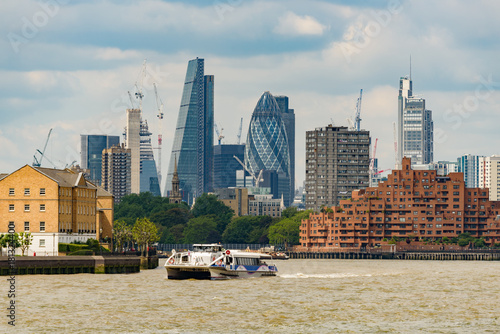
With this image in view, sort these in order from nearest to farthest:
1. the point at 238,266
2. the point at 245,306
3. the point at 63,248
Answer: the point at 245,306
the point at 238,266
the point at 63,248

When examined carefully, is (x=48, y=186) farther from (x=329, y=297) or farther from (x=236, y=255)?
(x=329, y=297)

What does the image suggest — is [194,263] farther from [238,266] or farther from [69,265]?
[69,265]

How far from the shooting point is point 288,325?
9094 cm

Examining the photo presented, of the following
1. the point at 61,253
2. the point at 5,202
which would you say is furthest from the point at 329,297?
the point at 5,202

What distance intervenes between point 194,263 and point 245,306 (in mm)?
41827

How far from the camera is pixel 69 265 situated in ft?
474

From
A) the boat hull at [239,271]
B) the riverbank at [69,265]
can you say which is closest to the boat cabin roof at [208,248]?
the boat hull at [239,271]

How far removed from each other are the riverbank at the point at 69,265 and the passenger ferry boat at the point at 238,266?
53.5 ft

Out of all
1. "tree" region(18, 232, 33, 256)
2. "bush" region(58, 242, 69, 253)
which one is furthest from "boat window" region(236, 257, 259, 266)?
"tree" region(18, 232, 33, 256)

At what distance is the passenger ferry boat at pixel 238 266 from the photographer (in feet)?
480

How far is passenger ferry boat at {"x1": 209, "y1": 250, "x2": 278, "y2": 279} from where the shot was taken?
146 meters

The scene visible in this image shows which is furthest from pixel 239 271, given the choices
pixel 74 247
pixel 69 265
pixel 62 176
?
pixel 62 176

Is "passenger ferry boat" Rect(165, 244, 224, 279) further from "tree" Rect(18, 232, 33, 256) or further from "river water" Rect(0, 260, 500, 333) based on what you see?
"tree" Rect(18, 232, 33, 256)

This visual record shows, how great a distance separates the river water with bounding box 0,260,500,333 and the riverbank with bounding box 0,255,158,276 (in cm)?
266
